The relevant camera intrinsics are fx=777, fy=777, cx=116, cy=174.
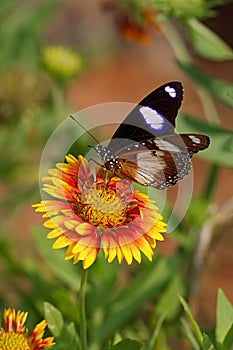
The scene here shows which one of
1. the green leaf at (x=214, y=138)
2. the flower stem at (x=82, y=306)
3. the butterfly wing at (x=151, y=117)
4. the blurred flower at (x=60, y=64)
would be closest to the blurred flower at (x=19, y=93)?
the blurred flower at (x=60, y=64)

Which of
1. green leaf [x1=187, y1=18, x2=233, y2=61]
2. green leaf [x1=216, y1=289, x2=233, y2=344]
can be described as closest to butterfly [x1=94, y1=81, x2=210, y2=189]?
green leaf [x1=216, y1=289, x2=233, y2=344]

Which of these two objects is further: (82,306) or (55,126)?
(55,126)

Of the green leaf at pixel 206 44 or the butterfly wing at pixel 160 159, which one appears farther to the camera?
the green leaf at pixel 206 44

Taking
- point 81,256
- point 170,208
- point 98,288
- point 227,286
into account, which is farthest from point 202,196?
point 227,286

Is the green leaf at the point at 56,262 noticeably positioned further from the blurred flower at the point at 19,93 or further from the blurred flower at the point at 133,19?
the blurred flower at the point at 19,93

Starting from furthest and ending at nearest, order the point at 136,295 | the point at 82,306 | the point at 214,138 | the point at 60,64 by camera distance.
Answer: the point at 60,64, the point at 136,295, the point at 214,138, the point at 82,306

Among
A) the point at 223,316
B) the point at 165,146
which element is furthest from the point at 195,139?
the point at 223,316

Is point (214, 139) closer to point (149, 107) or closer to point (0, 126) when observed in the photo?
point (149, 107)

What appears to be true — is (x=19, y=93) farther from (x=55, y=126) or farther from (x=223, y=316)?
(x=223, y=316)
